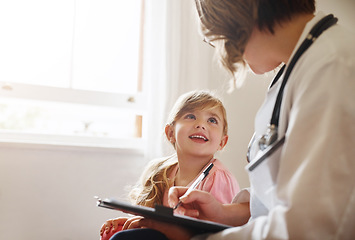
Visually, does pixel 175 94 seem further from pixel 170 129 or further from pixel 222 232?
pixel 222 232

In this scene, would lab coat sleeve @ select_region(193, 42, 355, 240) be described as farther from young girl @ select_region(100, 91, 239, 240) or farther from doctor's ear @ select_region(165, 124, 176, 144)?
doctor's ear @ select_region(165, 124, 176, 144)

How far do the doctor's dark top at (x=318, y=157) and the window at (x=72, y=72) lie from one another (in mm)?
1599

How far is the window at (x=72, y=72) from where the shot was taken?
A: 2092 mm

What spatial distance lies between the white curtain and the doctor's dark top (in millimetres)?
1395

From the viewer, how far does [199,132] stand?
1.46m

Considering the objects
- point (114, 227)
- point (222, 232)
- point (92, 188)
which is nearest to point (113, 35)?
point (92, 188)

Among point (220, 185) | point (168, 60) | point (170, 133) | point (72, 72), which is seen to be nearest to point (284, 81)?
point (220, 185)

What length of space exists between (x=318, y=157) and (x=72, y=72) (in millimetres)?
1780

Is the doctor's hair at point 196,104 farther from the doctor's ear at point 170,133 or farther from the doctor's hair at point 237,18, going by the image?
the doctor's hair at point 237,18

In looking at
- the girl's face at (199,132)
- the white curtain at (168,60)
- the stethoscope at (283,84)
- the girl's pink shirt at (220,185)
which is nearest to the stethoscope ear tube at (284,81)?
the stethoscope at (283,84)

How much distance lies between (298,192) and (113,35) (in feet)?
6.20

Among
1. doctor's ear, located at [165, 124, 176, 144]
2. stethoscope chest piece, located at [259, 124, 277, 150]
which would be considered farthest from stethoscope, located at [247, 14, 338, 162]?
doctor's ear, located at [165, 124, 176, 144]

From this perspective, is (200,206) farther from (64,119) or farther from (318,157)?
(64,119)

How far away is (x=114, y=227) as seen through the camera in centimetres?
122
